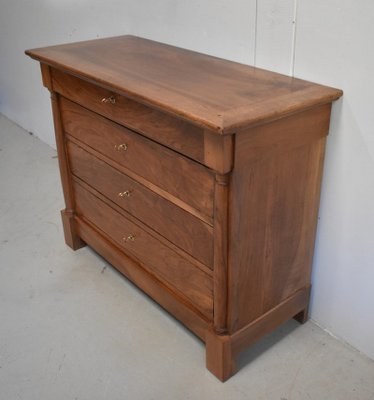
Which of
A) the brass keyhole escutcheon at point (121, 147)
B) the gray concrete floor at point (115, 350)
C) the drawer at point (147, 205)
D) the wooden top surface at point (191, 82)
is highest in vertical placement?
the wooden top surface at point (191, 82)

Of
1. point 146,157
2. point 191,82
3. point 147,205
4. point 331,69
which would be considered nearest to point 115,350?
point 147,205

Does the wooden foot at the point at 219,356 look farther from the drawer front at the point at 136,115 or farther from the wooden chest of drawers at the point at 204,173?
the drawer front at the point at 136,115

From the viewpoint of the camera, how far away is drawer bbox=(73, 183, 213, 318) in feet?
5.02

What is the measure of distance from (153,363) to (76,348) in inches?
10.3

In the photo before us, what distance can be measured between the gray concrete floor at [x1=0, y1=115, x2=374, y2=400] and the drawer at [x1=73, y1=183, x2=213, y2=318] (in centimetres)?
18

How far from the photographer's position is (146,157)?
1537 mm

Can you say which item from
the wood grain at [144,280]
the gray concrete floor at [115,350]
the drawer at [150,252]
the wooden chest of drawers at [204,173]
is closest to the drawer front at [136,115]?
the wooden chest of drawers at [204,173]

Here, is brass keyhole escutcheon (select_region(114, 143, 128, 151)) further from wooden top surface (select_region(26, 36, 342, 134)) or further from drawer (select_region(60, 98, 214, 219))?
wooden top surface (select_region(26, 36, 342, 134))

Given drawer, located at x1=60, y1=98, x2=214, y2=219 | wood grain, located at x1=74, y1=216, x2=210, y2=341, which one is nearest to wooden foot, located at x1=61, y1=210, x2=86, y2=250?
wood grain, located at x1=74, y1=216, x2=210, y2=341

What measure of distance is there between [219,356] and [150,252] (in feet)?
1.33

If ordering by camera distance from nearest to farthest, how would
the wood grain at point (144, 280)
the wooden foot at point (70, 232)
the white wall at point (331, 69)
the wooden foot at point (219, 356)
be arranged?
the white wall at point (331, 69), the wooden foot at point (219, 356), the wood grain at point (144, 280), the wooden foot at point (70, 232)

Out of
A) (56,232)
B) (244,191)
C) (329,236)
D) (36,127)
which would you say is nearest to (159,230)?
(244,191)

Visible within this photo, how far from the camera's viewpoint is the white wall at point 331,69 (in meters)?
1.37

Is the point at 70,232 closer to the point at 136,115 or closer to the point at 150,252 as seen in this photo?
the point at 150,252
